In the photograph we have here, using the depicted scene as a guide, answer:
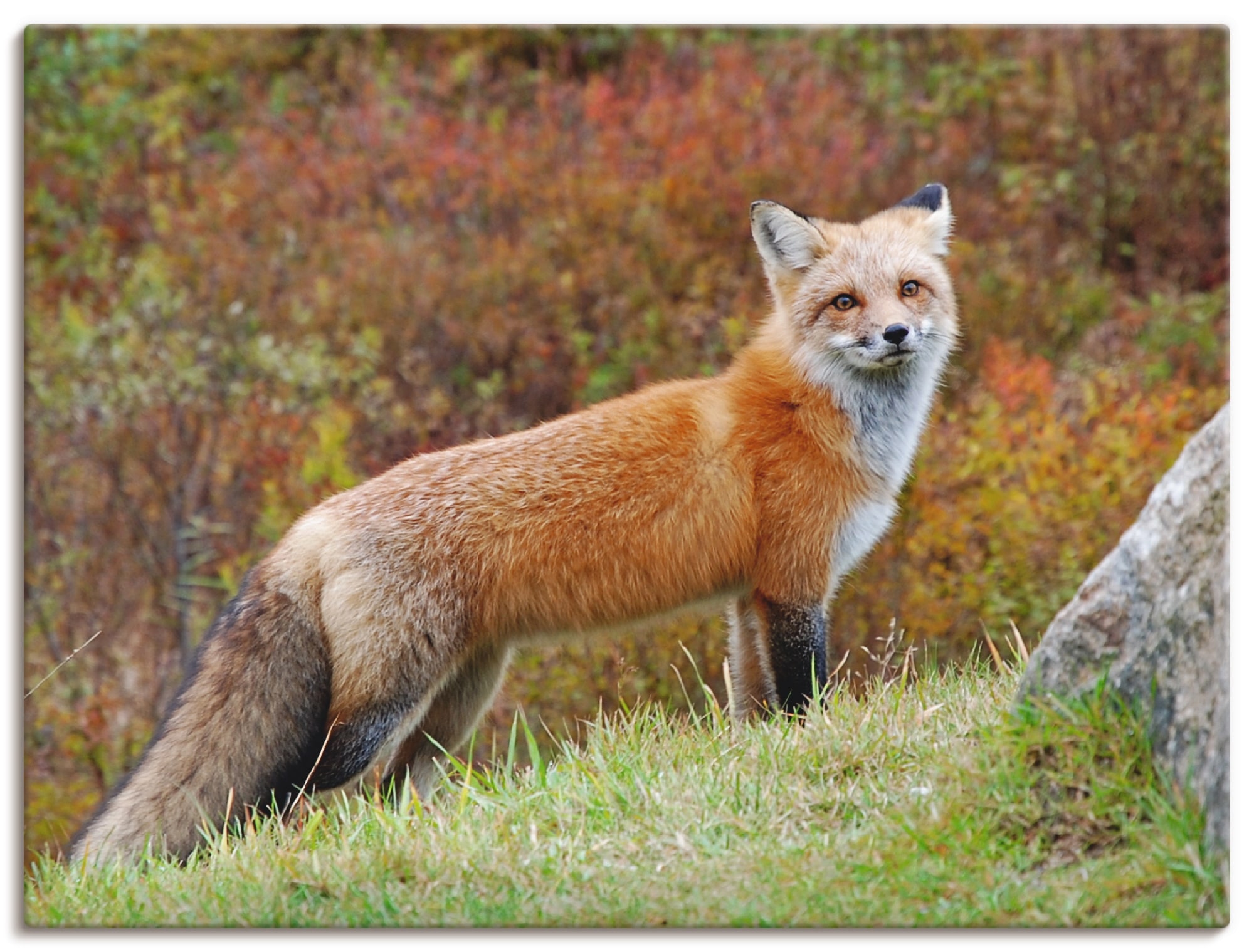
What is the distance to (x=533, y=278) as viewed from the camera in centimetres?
883

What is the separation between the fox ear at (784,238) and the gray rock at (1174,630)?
1.58 m

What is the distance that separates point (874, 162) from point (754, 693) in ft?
18.1

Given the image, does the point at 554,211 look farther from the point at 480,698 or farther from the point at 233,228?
→ the point at 480,698

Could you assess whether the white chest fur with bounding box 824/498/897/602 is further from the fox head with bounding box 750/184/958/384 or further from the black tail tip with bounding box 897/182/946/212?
the black tail tip with bounding box 897/182/946/212

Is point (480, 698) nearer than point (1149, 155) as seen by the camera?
Yes

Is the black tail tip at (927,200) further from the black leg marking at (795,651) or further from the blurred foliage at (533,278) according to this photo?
the blurred foliage at (533,278)

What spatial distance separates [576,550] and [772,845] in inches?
46.8

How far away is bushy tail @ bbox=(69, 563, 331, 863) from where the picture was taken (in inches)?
163

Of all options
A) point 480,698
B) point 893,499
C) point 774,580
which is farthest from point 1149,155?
point 480,698

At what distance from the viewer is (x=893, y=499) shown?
4812mm

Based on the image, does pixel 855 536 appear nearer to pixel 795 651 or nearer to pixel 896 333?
pixel 795 651

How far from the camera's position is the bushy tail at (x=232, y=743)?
4141 millimetres

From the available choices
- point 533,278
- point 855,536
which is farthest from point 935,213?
point 533,278

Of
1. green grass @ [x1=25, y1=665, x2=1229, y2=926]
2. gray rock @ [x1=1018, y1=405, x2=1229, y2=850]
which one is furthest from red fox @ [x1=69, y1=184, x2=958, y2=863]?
gray rock @ [x1=1018, y1=405, x2=1229, y2=850]
